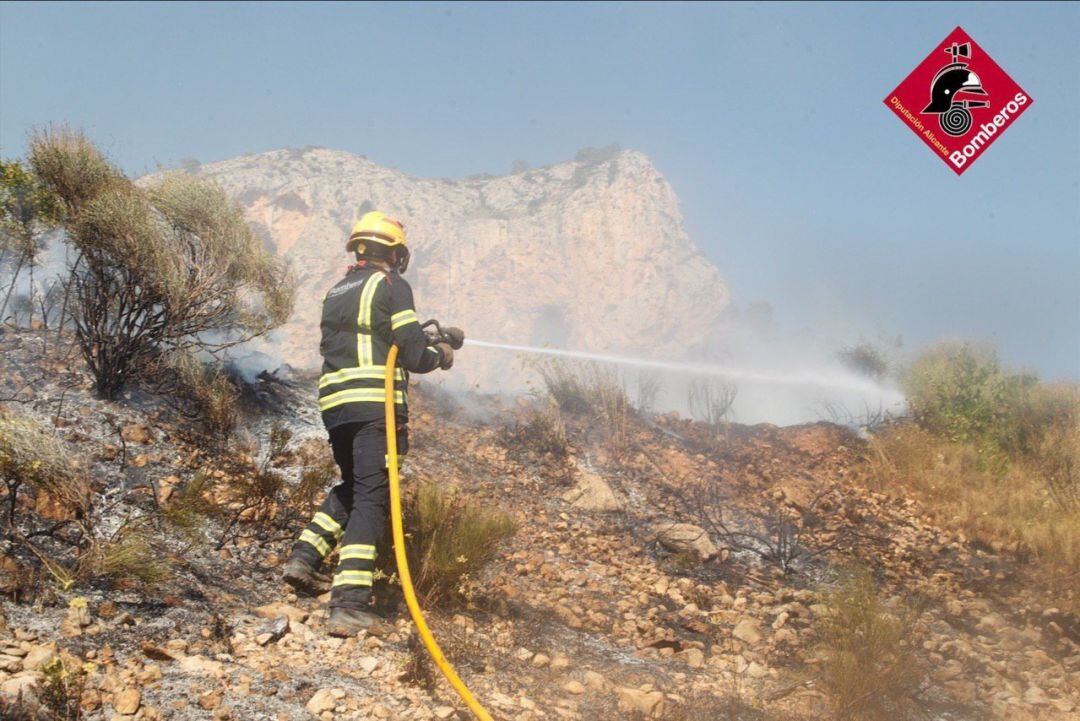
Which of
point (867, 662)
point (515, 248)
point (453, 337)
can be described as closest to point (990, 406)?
point (867, 662)

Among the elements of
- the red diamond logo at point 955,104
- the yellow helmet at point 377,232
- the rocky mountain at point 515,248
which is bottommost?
the yellow helmet at point 377,232

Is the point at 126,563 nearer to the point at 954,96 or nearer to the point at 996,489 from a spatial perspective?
the point at 996,489

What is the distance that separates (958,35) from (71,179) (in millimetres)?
8468

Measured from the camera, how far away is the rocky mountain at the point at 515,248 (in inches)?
1351

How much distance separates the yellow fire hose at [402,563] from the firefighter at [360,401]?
7 cm

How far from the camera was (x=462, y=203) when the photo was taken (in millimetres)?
41250

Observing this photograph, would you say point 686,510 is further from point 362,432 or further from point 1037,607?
point 362,432

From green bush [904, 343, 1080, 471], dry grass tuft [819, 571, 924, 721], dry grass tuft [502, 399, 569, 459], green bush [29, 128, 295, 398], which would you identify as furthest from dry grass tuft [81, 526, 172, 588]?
A: green bush [904, 343, 1080, 471]

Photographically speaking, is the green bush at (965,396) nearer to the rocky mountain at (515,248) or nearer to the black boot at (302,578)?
the black boot at (302,578)

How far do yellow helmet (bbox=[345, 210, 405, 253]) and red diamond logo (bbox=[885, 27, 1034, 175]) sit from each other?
5.78 m

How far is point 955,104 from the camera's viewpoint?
688 centimetres

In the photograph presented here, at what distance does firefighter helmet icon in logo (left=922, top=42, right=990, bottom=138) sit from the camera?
688 centimetres

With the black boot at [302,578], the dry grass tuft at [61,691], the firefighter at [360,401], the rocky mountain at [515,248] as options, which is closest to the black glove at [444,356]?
the firefighter at [360,401]

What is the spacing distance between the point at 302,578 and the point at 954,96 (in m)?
7.57
